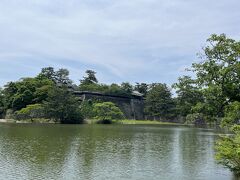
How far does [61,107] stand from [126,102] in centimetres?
3395

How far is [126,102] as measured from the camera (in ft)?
350

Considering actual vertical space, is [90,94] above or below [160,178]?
above

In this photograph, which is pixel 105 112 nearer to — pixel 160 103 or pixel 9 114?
pixel 9 114

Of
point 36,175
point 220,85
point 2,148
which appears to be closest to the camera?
point 220,85

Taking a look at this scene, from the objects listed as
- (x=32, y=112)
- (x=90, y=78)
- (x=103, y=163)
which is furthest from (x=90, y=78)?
(x=103, y=163)

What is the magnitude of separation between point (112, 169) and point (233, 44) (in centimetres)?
992

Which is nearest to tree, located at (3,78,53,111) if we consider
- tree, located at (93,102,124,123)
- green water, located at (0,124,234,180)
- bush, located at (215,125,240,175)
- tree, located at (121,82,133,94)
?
tree, located at (93,102,124,123)

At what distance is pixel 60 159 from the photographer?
22.8 meters

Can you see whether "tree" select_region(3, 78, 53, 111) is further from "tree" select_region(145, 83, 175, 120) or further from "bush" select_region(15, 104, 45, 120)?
"tree" select_region(145, 83, 175, 120)

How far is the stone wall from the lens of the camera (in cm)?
9697

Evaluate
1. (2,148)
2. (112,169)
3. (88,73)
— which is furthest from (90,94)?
(112,169)

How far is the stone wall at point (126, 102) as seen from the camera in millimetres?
96969

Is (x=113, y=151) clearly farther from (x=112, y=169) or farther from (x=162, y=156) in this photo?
(x=112, y=169)

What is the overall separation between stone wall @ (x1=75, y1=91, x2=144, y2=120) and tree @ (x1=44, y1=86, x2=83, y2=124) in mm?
15229
